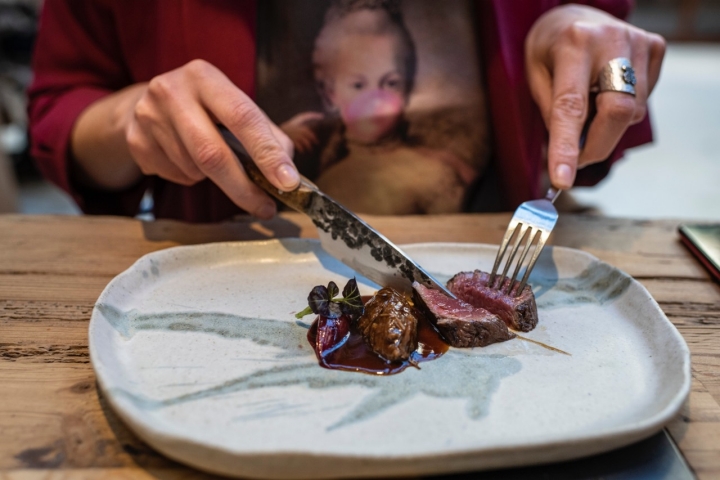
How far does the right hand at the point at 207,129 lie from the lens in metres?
1.78

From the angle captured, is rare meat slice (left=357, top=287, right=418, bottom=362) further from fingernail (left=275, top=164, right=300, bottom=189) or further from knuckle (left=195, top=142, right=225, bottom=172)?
knuckle (left=195, top=142, right=225, bottom=172)

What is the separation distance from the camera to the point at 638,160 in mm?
7105

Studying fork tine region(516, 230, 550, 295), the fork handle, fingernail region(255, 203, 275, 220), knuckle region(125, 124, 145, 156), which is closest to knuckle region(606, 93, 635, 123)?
the fork handle

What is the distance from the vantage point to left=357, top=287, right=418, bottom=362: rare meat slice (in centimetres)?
143

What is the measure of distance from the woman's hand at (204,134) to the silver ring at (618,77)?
43.8 inches

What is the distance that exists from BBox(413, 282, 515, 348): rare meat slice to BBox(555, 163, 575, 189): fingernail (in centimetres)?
56

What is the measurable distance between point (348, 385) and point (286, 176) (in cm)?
72

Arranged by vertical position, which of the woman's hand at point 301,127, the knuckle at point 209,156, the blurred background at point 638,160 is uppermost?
the knuckle at point 209,156

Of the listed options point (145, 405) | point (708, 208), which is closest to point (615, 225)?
point (145, 405)

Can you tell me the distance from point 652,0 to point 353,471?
10.9 m

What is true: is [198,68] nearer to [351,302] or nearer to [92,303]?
[92,303]

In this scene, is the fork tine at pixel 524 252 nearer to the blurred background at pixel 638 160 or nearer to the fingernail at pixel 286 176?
the fingernail at pixel 286 176

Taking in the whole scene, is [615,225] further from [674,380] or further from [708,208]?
[708,208]

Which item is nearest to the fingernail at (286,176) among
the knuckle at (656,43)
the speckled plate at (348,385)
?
the speckled plate at (348,385)
